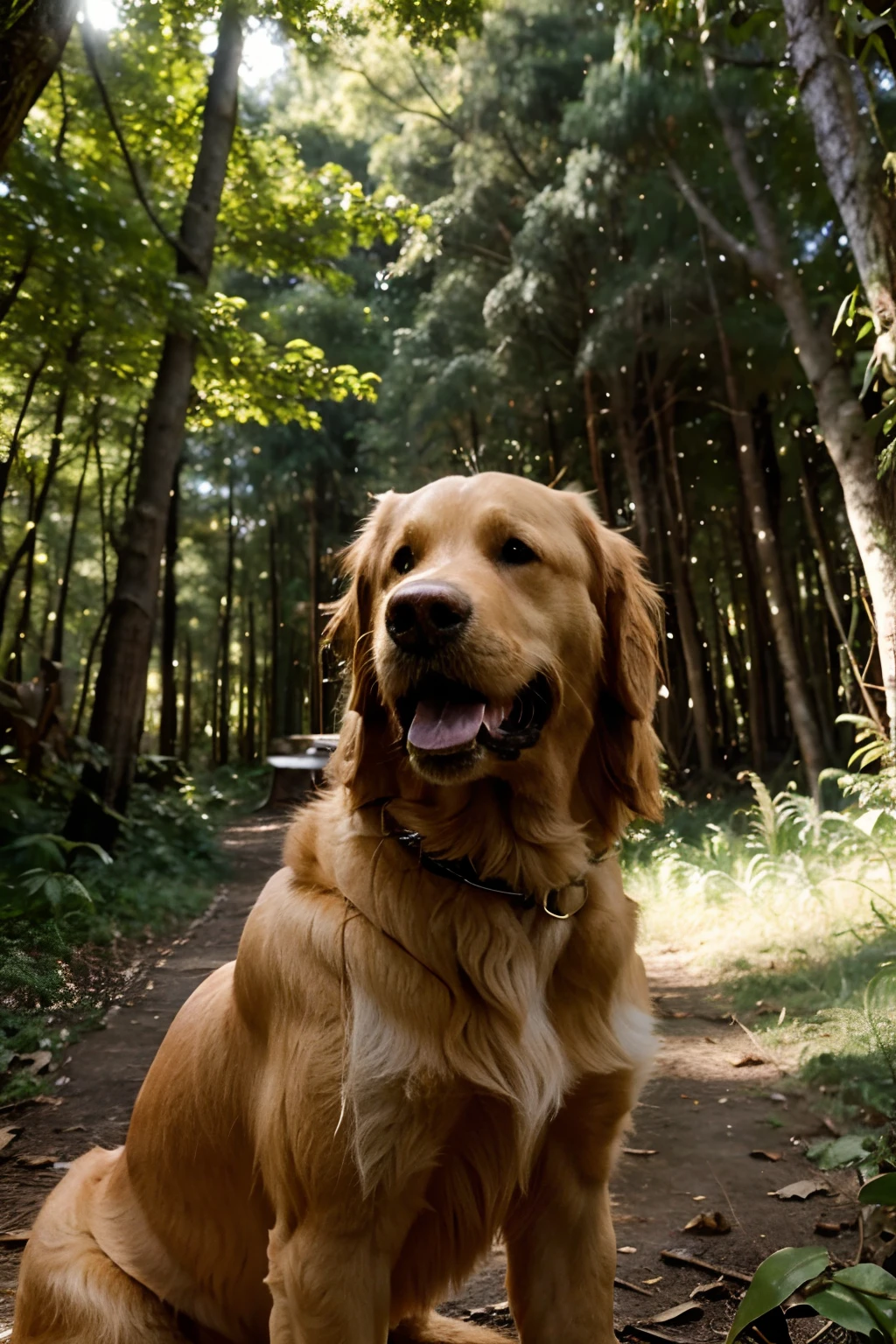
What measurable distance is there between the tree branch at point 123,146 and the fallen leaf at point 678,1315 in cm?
711

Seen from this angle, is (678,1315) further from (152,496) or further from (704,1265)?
(152,496)

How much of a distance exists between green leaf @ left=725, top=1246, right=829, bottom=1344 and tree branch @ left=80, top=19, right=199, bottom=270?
7.12m

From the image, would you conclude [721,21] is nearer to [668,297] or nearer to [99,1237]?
[668,297]

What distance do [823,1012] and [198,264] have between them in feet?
25.9

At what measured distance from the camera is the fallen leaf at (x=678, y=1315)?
7.29 feet

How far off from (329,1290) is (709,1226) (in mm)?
1648

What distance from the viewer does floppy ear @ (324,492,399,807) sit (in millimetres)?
1863

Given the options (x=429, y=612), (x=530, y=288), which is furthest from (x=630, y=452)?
(x=429, y=612)

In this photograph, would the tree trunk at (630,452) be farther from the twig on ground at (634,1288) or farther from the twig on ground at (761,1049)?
the twig on ground at (634,1288)

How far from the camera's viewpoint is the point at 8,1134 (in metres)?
3.40

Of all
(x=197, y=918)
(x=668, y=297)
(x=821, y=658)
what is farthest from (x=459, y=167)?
(x=197, y=918)

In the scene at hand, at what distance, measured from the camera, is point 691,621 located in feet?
36.9

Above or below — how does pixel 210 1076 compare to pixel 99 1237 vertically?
above

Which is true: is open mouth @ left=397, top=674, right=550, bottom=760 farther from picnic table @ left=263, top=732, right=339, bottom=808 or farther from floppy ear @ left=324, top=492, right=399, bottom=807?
picnic table @ left=263, top=732, right=339, bottom=808
